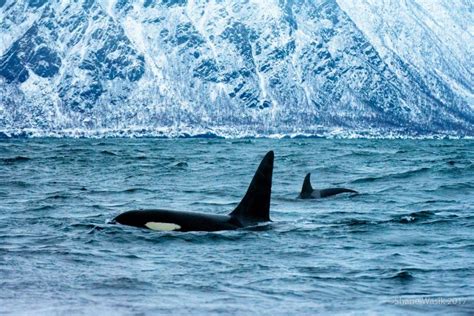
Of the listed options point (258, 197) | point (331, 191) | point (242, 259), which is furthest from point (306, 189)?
point (242, 259)

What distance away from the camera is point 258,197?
14.9 meters

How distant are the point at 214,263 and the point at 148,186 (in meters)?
16.2

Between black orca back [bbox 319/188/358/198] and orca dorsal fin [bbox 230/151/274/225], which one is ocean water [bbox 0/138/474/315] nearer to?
orca dorsal fin [bbox 230/151/274/225]

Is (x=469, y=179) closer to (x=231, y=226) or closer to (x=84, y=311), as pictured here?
(x=231, y=226)

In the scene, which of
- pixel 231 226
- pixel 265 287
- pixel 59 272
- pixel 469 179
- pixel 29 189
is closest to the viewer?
pixel 265 287

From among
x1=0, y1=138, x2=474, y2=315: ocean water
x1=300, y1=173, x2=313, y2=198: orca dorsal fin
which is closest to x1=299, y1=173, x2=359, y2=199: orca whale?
x1=300, y1=173, x2=313, y2=198: orca dorsal fin

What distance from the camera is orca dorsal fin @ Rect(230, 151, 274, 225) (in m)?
14.8

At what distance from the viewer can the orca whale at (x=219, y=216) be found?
564 inches

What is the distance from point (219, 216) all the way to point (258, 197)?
787 mm

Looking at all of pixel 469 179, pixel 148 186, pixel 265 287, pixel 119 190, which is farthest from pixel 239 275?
pixel 469 179

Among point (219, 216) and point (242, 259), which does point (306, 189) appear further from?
point (242, 259)

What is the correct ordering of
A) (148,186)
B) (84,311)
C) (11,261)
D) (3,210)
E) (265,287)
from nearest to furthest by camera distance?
(84,311)
(265,287)
(11,261)
(3,210)
(148,186)

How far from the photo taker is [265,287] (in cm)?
995

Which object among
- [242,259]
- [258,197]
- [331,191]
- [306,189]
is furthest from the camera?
[331,191]
